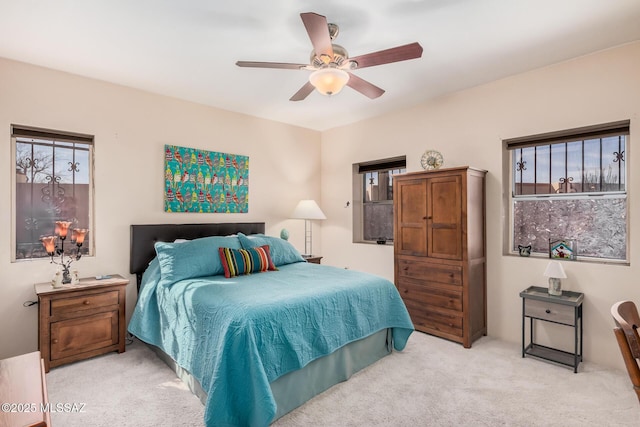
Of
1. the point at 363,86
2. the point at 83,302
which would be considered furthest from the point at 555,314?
the point at 83,302

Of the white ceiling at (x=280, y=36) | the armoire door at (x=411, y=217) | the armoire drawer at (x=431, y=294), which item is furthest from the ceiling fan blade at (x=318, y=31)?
the armoire drawer at (x=431, y=294)

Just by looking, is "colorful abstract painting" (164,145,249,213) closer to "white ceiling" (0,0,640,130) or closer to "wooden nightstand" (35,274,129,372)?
"white ceiling" (0,0,640,130)

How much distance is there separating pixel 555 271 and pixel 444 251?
0.94m

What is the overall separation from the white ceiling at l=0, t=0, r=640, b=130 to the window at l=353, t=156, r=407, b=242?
1.35 m

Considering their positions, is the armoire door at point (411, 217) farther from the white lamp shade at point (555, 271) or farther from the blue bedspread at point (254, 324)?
the white lamp shade at point (555, 271)

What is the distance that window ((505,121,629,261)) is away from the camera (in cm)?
292

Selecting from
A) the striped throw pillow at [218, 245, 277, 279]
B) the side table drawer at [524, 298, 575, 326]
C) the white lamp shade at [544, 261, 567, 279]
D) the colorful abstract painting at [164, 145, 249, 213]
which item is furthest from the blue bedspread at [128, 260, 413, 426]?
the white lamp shade at [544, 261, 567, 279]

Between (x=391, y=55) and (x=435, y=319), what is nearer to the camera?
(x=391, y=55)

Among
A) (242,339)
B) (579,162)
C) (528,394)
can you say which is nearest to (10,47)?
(242,339)

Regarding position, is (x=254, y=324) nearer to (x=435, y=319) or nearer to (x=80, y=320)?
(x=80, y=320)

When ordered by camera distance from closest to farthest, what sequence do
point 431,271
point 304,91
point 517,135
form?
point 304,91 < point 517,135 < point 431,271

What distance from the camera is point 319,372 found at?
8.00ft

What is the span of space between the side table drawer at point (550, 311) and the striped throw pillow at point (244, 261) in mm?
2412

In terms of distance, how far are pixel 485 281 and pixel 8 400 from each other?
12.4 feet
